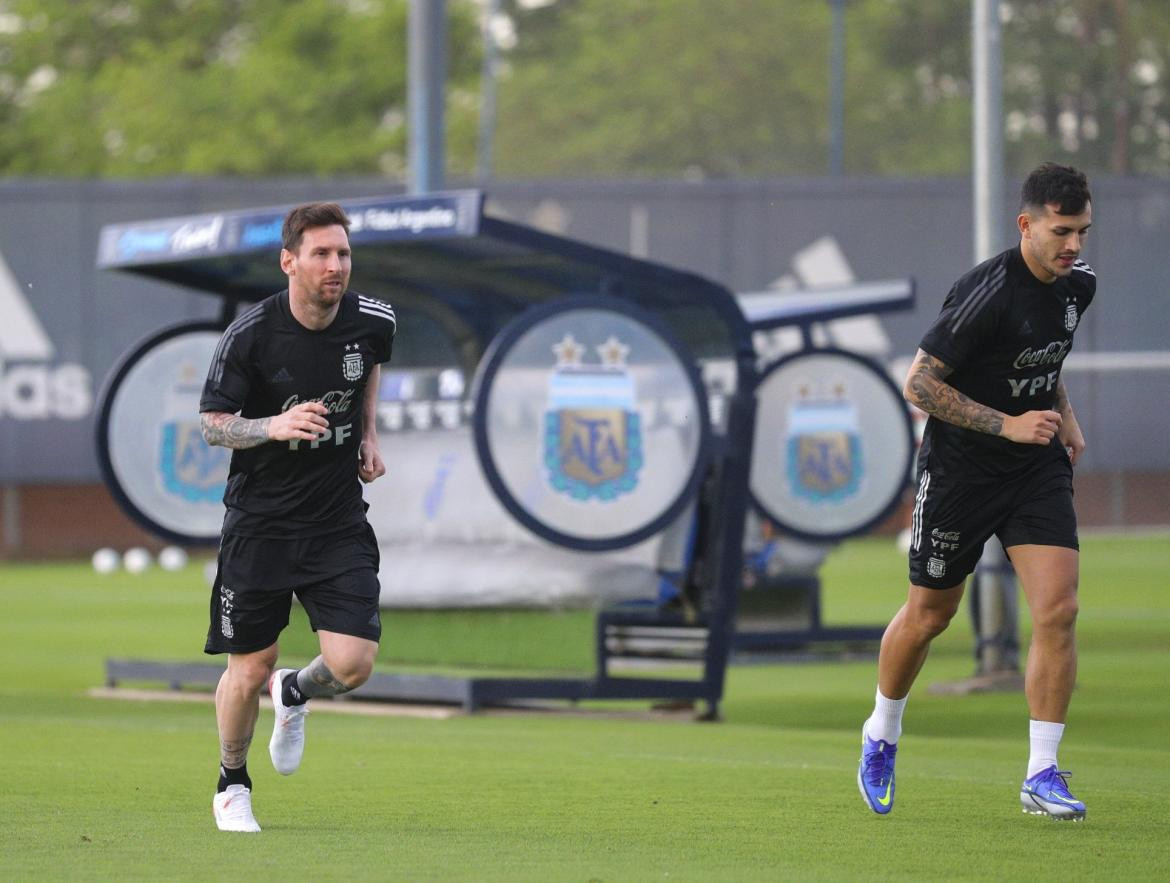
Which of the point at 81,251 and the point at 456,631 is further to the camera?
the point at 81,251

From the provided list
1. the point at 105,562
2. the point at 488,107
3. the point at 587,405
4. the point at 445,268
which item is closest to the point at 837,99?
the point at 488,107

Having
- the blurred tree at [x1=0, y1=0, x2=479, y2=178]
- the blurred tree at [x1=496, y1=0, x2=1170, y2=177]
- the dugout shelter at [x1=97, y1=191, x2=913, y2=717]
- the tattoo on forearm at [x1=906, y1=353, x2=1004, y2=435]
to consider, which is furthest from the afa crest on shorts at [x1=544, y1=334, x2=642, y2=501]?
the blurred tree at [x1=0, y1=0, x2=479, y2=178]

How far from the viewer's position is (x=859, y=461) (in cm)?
1555

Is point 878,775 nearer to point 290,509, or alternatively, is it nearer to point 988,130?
point 290,509

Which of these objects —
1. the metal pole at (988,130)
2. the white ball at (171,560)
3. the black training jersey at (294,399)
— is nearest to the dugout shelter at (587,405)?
the metal pole at (988,130)

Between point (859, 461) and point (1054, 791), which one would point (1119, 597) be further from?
point (1054, 791)

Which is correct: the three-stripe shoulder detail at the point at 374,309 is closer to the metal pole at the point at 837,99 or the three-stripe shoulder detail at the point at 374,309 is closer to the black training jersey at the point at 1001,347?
the black training jersey at the point at 1001,347

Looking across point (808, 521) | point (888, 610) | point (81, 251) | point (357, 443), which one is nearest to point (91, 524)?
point (81, 251)

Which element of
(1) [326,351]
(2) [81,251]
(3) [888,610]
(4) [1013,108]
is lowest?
(3) [888,610]

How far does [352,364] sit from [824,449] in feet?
29.2

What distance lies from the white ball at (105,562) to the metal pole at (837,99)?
11917 millimetres

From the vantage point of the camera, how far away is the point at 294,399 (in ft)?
22.7

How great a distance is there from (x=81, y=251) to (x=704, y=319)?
1672cm

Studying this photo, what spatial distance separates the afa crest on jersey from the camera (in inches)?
273
